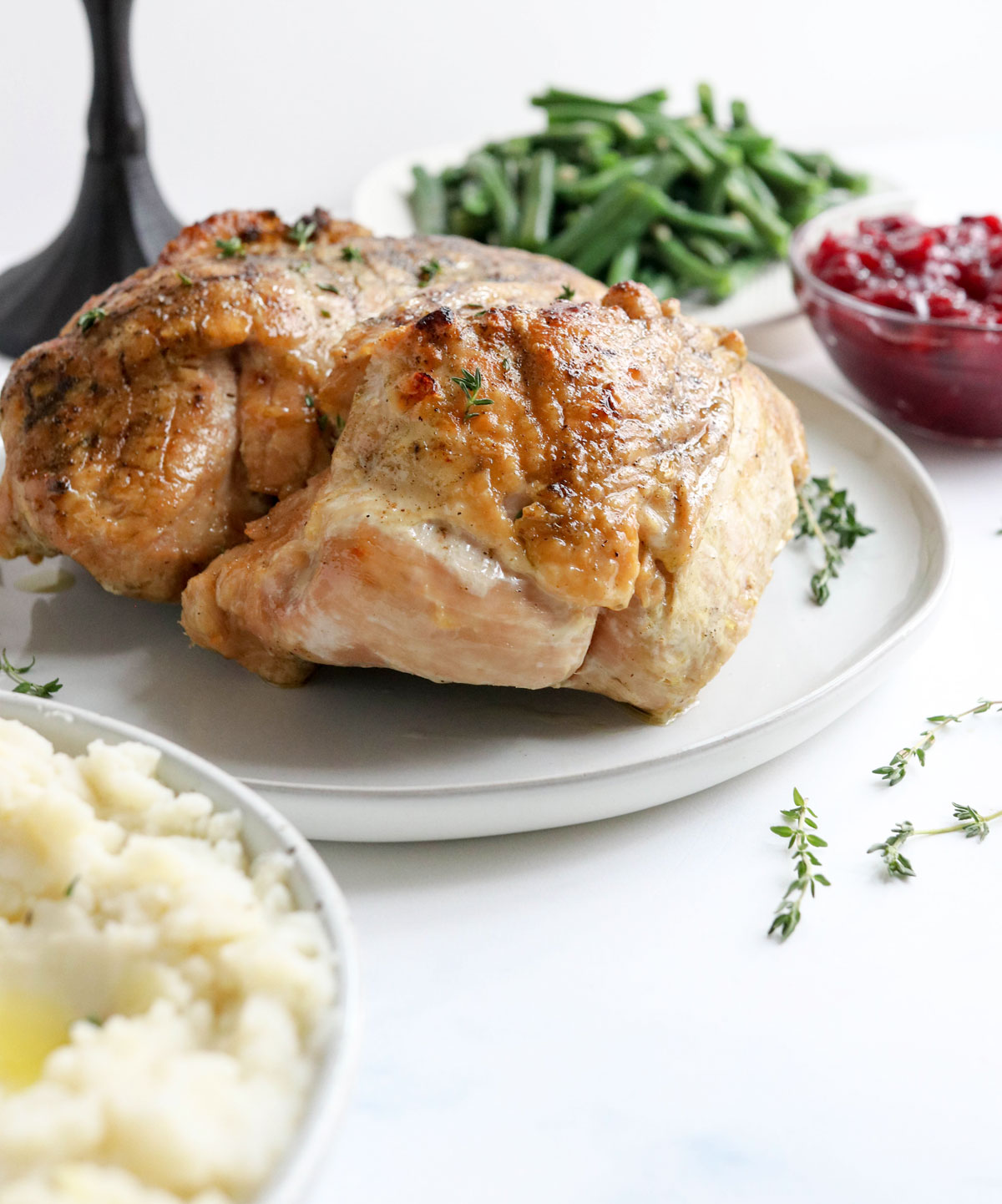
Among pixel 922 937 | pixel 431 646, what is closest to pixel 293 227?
pixel 431 646

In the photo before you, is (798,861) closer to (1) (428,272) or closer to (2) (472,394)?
(2) (472,394)

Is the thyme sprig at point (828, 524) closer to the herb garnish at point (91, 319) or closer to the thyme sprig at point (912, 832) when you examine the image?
the thyme sprig at point (912, 832)

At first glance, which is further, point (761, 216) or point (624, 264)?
point (761, 216)

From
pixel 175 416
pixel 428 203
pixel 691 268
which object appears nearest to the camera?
pixel 175 416

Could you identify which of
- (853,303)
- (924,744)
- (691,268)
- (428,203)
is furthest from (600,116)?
(924,744)

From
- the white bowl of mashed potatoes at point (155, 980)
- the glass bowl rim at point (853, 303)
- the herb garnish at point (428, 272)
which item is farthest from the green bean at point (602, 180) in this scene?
the white bowl of mashed potatoes at point (155, 980)

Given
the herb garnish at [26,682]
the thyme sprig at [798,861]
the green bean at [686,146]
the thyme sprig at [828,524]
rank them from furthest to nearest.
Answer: the green bean at [686,146]
the thyme sprig at [828,524]
the herb garnish at [26,682]
the thyme sprig at [798,861]
